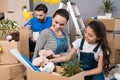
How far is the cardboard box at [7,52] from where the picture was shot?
195 cm

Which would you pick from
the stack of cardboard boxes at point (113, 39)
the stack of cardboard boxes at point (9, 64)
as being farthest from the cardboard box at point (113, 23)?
the stack of cardboard boxes at point (9, 64)

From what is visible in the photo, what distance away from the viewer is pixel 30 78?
150 cm

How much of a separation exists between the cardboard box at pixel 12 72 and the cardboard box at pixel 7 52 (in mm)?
57

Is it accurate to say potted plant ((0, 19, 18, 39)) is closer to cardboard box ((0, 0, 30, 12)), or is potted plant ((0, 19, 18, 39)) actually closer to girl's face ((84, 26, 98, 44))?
girl's face ((84, 26, 98, 44))

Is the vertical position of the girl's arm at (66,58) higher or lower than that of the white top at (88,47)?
lower

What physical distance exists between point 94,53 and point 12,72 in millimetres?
749

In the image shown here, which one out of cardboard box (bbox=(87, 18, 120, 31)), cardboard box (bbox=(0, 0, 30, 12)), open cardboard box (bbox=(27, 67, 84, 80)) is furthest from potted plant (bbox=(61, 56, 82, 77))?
cardboard box (bbox=(0, 0, 30, 12))

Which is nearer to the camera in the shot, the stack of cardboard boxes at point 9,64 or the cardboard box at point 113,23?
the stack of cardboard boxes at point 9,64

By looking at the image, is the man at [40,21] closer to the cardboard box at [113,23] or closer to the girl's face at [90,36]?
the cardboard box at [113,23]

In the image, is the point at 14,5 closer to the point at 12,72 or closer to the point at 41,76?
the point at 12,72

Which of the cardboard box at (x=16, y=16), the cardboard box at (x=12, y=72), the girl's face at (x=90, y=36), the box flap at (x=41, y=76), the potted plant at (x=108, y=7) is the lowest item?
the cardboard box at (x=12, y=72)

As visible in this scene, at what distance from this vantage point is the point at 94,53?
6.42ft

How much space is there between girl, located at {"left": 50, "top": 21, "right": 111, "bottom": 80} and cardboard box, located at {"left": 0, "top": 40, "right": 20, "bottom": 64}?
39 cm

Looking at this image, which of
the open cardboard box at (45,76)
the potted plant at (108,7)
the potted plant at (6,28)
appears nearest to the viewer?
the open cardboard box at (45,76)
